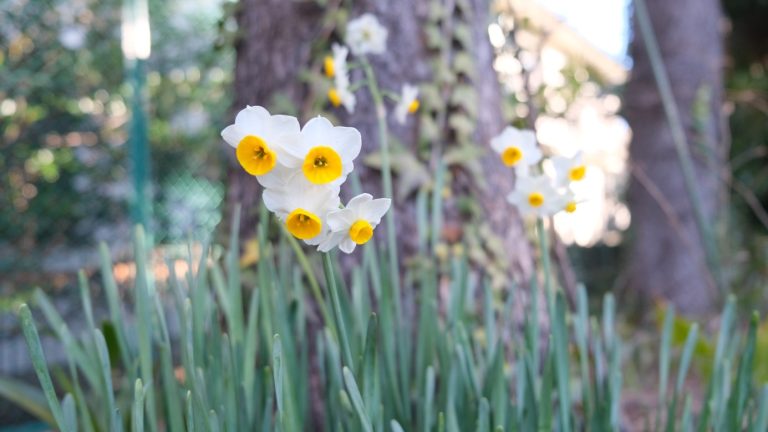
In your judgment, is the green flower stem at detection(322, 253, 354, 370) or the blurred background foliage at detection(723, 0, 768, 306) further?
the blurred background foliage at detection(723, 0, 768, 306)

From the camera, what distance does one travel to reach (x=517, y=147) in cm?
106

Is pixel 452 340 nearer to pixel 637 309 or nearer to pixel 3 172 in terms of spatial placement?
pixel 3 172

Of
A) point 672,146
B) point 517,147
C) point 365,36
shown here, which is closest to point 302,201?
point 517,147

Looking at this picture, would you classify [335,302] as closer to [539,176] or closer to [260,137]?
[260,137]

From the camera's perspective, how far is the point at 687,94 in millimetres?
3967

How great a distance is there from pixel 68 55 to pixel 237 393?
8.91ft

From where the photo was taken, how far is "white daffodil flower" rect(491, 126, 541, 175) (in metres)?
1.05

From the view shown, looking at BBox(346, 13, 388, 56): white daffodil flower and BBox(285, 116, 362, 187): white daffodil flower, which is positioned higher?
BBox(346, 13, 388, 56): white daffodil flower

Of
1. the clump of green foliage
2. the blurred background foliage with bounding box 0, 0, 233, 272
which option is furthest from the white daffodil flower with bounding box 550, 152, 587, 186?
the blurred background foliage with bounding box 0, 0, 233, 272

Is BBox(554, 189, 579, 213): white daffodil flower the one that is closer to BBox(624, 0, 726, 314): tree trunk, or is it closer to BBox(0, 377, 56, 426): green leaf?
BBox(0, 377, 56, 426): green leaf

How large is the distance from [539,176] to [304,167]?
548 mm

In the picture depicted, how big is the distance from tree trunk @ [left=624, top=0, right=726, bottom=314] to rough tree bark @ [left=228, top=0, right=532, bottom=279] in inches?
97.8

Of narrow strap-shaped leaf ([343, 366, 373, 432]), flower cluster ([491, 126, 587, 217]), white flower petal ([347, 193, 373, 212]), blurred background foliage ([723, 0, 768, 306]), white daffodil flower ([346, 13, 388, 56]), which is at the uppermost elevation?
blurred background foliage ([723, 0, 768, 306])

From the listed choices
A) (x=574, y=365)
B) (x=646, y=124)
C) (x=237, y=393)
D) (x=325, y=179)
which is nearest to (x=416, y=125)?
(x=574, y=365)
